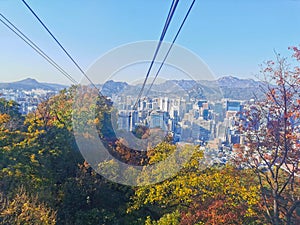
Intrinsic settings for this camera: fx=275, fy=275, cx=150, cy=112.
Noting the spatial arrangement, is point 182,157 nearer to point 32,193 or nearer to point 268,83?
point 268,83

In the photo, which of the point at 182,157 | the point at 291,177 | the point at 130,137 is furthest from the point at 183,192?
the point at 130,137

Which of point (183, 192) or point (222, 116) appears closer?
point (183, 192)

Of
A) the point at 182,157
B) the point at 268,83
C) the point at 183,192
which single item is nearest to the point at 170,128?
the point at 182,157

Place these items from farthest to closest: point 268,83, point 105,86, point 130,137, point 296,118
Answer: point 130,137, point 105,86, point 268,83, point 296,118

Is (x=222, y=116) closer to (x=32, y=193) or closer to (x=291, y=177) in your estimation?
(x=291, y=177)

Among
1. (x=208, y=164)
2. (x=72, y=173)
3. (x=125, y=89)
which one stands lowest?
(x=72, y=173)

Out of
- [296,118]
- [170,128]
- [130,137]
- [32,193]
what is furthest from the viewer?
[130,137]

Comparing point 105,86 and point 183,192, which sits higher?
point 105,86

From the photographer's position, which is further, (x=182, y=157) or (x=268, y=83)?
(x=182, y=157)

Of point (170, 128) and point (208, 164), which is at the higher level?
point (170, 128)
